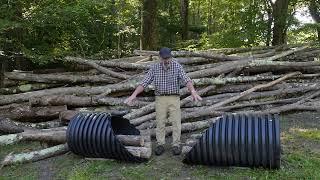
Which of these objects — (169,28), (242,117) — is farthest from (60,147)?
(169,28)

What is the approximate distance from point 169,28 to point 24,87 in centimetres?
1236

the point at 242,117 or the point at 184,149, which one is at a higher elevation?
the point at 242,117

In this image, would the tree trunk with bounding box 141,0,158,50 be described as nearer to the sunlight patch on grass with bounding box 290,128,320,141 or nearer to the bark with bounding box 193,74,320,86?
the bark with bounding box 193,74,320,86

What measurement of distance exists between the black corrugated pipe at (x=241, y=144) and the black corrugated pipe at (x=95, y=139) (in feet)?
3.88

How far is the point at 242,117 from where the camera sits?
292 inches

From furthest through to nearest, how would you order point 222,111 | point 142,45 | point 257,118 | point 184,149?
point 142,45 < point 222,111 < point 184,149 < point 257,118

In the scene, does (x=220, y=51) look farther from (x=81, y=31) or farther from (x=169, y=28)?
(x=169, y=28)

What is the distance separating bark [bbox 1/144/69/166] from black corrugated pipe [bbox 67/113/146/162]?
1.51 ft

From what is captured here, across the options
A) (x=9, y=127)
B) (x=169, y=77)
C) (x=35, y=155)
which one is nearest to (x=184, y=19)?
(x=9, y=127)

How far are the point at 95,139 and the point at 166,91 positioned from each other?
146cm

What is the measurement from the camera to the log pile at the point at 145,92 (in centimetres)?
991

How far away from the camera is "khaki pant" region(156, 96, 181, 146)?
816cm

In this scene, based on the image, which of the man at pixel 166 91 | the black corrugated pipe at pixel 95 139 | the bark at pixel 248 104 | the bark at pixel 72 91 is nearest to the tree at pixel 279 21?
the bark at pixel 248 104

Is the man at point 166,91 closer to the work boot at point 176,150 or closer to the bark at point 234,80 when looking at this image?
the work boot at point 176,150
